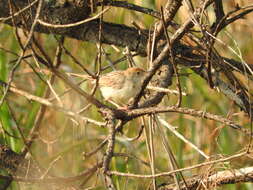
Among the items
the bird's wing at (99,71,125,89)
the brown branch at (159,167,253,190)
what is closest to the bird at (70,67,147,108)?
the bird's wing at (99,71,125,89)

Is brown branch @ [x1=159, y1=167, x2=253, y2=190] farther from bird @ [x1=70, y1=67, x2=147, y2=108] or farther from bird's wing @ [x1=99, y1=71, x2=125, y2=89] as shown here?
bird's wing @ [x1=99, y1=71, x2=125, y2=89]

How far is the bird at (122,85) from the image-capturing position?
16.0 feet

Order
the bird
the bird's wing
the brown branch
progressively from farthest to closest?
the bird's wing → the bird → the brown branch

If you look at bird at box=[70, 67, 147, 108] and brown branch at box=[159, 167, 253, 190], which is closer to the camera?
brown branch at box=[159, 167, 253, 190]

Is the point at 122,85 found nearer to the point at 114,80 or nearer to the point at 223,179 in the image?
the point at 114,80

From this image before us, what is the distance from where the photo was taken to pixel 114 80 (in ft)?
17.0

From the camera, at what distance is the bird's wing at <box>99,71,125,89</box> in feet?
16.6

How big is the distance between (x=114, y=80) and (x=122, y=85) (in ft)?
0.54

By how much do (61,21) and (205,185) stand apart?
1.58m

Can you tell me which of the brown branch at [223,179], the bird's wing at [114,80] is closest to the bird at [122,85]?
the bird's wing at [114,80]

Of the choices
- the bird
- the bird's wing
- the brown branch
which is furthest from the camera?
the bird's wing

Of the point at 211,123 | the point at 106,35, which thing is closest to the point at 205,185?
the point at 106,35

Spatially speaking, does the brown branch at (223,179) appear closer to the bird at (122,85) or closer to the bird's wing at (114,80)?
the bird at (122,85)

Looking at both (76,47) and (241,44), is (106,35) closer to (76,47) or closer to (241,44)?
(76,47)
